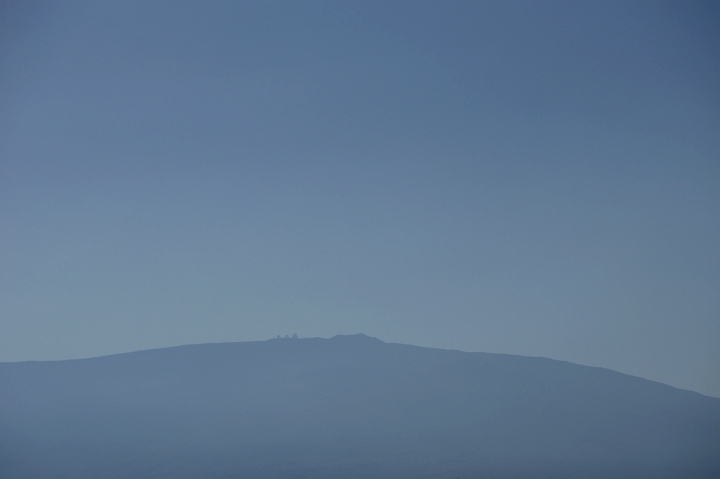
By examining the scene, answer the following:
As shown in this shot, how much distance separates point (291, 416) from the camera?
52.8 m

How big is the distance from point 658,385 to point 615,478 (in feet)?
30.5

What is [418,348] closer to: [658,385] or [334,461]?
[334,461]

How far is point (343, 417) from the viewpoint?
52.2 metres

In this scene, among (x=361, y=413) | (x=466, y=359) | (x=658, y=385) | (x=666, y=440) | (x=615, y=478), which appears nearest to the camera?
(x=615, y=478)

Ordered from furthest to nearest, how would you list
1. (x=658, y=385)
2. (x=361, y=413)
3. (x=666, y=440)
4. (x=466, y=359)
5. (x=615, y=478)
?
(x=466, y=359)
(x=361, y=413)
(x=658, y=385)
(x=666, y=440)
(x=615, y=478)

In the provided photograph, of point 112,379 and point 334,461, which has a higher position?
point 112,379

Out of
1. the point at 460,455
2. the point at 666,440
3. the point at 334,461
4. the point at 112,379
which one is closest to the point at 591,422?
the point at 666,440

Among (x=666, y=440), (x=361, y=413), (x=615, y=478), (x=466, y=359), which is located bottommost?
(x=615, y=478)

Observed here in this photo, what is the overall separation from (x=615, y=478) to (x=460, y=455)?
30.7 ft

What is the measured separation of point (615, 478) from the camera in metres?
41.6

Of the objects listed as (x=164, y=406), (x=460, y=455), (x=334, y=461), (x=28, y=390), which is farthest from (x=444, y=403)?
(x=28, y=390)

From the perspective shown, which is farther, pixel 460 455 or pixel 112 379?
pixel 112 379

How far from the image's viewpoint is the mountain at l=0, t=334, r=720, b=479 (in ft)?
146

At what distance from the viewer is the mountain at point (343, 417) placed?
44375 millimetres
